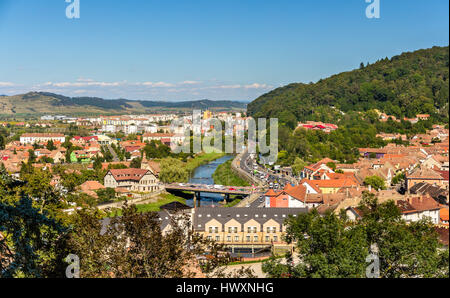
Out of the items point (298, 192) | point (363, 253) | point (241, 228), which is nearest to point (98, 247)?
point (363, 253)

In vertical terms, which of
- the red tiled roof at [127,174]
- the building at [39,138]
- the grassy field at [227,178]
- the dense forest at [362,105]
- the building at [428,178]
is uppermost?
the dense forest at [362,105]

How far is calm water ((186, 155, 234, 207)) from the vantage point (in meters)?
16.5

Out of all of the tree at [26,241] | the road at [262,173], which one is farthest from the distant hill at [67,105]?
the tree at [26,241]

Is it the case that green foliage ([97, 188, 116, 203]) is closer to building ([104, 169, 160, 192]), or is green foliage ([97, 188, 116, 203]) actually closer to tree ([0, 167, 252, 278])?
building ([104, 169, 160, 192])

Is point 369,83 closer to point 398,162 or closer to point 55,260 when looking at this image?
point 398,162

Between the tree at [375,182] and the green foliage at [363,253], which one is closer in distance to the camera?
the green foliage at [363,253]

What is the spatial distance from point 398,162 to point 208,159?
41.4ft

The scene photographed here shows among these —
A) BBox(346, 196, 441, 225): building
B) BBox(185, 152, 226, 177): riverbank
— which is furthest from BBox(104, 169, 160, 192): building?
BBox(346, 196, 441, 225): building

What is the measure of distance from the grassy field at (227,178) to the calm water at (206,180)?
0.30m

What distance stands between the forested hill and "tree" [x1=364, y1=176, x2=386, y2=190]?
16051 millimetres

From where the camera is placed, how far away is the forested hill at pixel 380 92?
31.4 metres

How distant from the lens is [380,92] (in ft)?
117
